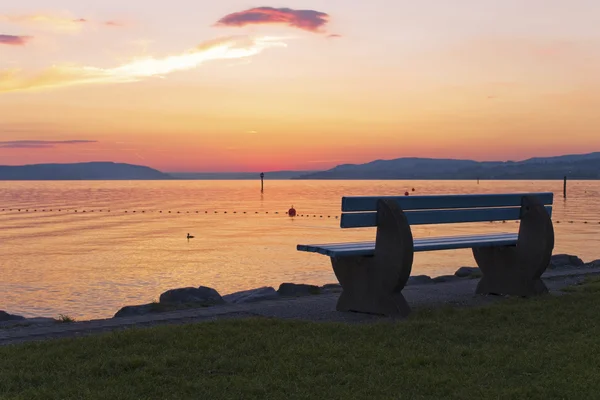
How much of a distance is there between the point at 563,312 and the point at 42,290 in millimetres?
14701

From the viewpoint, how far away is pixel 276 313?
28.0ft

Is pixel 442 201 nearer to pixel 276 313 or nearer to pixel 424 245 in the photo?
pixel 424 245

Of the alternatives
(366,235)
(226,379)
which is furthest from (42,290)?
(366,235)

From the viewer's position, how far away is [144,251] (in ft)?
93.3

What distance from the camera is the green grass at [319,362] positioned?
491 centimetres

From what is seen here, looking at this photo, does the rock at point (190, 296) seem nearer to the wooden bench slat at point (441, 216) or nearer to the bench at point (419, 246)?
the bench at point (419, 246)

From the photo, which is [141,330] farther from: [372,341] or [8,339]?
[372,341]

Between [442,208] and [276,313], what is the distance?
104 inches

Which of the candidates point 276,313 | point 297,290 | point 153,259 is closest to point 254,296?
point 297,290

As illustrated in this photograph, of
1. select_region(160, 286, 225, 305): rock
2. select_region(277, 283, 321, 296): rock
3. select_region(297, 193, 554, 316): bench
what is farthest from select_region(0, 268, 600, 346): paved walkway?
select_region(160, 286, 225, 305): rock

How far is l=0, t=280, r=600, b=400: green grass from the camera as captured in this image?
491 centimetres

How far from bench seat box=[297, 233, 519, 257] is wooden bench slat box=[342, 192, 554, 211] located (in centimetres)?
51

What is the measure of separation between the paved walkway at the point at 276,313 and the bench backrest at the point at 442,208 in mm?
1187

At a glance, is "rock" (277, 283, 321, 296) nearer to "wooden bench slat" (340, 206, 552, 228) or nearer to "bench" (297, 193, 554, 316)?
"bench" (297, 193, 554, 316)
